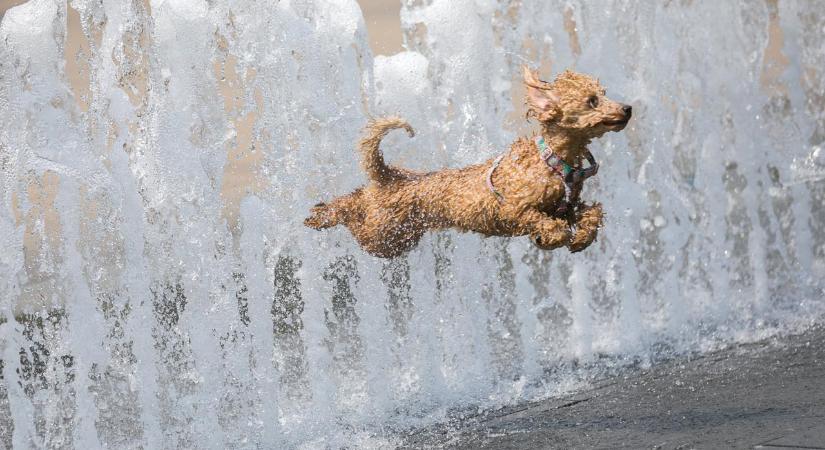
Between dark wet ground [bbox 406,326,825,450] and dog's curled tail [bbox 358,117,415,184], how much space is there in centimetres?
163

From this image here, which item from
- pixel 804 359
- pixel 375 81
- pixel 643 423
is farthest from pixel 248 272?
pixel 804 359

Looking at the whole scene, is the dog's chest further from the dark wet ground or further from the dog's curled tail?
the dark wet ground

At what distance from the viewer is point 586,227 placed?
5.77m

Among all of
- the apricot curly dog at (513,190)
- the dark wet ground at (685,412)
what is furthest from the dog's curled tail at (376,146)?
the dark wet ground at (685,412)

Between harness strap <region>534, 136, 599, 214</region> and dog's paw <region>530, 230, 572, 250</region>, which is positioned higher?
harness strap <region>534, 136, 599, 214</region>

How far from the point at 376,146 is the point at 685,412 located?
237 cm

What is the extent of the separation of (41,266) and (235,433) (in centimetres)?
190

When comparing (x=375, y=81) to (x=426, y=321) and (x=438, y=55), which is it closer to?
(x=438, y=55)

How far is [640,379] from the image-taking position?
7.55 meters

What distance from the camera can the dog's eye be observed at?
18.5 ft

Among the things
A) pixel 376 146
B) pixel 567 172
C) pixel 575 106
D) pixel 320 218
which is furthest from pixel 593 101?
pixel 320 218

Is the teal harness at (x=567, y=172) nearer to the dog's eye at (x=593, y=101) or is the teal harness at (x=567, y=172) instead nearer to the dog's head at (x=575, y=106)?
the dog's head at (x=575, y=106)

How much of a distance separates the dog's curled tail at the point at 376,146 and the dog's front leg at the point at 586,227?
1227 millimetres

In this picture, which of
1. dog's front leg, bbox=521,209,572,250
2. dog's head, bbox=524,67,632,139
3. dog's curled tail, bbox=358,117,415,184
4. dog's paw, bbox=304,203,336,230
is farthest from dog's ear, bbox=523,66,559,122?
dog's paw, bbox=304,203,336,230
